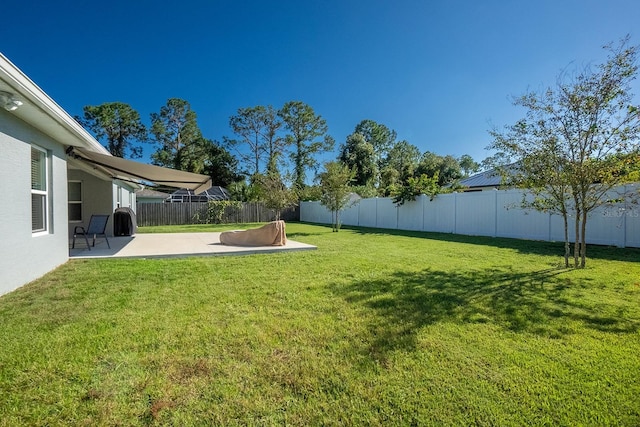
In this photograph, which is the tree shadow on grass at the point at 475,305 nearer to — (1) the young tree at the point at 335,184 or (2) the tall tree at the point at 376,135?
(1) the young tree at the point at 335,184

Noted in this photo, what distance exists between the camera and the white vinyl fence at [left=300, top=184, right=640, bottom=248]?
896cm

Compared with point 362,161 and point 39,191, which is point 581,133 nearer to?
point 39,191

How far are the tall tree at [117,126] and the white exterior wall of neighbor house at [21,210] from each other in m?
35.6

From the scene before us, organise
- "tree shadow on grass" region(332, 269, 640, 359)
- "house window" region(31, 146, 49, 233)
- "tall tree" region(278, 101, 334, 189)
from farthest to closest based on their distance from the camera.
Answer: "tall tree" region(278, 101, 334, 189), "house window" region(31, 146, 49, 233), "tree shadow on grass" region(332, 269, 640, 359)

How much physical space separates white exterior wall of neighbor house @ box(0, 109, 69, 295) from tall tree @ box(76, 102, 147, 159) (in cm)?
3556

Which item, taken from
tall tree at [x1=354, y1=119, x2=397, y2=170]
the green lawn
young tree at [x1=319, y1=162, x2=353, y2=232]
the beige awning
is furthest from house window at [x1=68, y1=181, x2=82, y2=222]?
tall tree at [x1=354, y1=119, x2=397, y2=170]

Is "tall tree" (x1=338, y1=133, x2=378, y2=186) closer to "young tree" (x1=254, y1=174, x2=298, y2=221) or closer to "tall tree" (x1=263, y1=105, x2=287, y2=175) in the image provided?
"tall tree" (x1=263, y1=105, x2=287, y2=175)

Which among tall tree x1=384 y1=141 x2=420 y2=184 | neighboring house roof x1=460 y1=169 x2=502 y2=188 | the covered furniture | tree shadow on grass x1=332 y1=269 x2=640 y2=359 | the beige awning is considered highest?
tall tree x1=384 y1=141 x2=420 y2=184

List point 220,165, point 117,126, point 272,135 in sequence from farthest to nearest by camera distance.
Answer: point 220,165 → point 272,135 → point 117,126

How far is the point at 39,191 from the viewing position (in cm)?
546

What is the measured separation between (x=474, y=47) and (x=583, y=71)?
660 centimetres

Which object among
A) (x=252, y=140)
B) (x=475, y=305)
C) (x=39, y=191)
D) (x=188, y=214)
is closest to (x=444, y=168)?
(x=252, y=140)

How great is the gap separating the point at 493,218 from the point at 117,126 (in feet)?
134

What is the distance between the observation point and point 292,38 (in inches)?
A: 579
